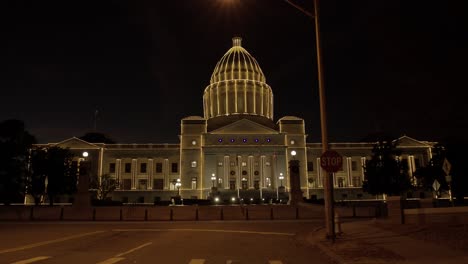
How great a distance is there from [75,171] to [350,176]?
64555 millimetres

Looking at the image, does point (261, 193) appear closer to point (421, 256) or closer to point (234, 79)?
point (234, 79)

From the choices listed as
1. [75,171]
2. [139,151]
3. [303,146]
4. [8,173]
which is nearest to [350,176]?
[303,146]

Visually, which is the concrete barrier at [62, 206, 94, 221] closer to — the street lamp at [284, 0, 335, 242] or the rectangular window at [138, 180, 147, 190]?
the street lamp at [284, 0, 335, 242]

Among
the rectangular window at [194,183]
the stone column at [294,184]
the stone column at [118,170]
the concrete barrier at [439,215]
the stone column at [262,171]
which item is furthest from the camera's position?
the stone column at [118,170]

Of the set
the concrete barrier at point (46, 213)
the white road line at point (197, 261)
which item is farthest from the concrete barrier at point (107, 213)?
the white road line at point (197, 261)

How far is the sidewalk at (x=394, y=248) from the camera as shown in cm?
1181

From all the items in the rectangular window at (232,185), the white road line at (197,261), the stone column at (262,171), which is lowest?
the white road line at (197,261)

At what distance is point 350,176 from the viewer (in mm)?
108688

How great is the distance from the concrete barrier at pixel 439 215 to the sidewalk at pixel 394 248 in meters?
1.34

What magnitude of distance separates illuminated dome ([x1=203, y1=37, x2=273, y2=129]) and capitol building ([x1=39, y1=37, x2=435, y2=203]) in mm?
4406

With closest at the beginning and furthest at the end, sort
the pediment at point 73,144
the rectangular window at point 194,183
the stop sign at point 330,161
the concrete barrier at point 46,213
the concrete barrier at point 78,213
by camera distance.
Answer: the stop sign at point 330,161 → the concrete barrier at point 46,213 → the concrete barrier at point 78,213 → the pediment at point 73,144 → the rectangular window at point 194,183

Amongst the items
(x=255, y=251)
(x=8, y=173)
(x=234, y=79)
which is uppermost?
(x=234, y=79)

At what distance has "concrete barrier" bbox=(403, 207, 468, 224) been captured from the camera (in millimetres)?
19781

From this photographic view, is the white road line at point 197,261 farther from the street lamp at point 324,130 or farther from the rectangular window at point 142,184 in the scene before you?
the rectangular window at point 142,184
